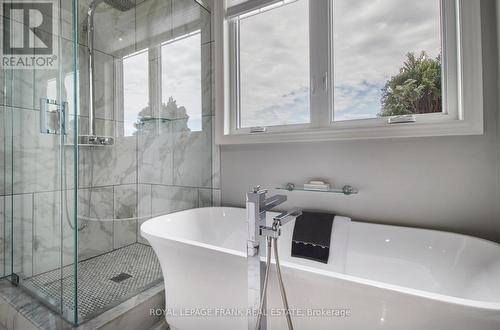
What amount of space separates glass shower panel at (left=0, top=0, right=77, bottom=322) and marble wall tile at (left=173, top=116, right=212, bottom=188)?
2.67ft

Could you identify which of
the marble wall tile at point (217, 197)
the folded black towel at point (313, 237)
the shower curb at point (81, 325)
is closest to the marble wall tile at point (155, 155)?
the marble wall tile at point (217, 197)

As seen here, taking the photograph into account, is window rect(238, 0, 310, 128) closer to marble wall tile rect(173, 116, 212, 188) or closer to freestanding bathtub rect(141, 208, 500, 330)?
marble wall tile rect(173, 116, 212, 188)

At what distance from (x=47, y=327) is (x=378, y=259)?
67.2 inches

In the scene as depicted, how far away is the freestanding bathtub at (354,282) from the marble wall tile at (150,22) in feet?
4.77

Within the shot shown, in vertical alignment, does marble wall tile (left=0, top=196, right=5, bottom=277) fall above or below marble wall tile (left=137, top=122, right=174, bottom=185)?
below

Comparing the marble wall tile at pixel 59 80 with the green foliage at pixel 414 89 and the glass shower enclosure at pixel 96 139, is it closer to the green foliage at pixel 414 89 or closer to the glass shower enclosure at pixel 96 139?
the glass shower enclosure at pixel 96 139

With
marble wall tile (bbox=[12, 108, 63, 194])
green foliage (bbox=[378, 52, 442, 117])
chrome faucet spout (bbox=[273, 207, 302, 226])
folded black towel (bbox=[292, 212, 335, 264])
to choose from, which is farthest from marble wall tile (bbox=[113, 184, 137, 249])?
green foliage (bbox=[378, 52, 442, 117])

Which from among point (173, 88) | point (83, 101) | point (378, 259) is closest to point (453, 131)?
point (378, 259)

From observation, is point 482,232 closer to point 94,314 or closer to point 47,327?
point 94,314

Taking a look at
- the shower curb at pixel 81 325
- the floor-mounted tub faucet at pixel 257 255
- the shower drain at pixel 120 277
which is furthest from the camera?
the shower drain at pixel 120 277

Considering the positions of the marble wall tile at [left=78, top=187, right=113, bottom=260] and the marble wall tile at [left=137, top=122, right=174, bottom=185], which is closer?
the marble wall tile at [left=78, top=187, right=113, bottom=260]

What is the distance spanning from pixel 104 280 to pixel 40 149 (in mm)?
899

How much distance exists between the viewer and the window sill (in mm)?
1235

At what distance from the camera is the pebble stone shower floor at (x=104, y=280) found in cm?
125
